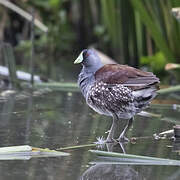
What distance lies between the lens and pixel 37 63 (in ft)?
32.9

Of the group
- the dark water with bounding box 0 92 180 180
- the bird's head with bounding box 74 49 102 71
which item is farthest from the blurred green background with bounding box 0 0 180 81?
the bird's head with bounding box 74 49 102 71

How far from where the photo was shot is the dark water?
3561 mm

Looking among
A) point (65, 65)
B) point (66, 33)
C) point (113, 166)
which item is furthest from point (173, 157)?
point (66, 33)

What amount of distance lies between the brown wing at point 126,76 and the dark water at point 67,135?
1.47 feet

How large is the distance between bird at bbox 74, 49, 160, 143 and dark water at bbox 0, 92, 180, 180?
256 mm

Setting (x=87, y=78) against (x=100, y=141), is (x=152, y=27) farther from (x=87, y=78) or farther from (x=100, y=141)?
(x=100, y=141)

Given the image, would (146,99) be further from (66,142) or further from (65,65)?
(65,65)

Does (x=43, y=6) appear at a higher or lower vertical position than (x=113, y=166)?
higher

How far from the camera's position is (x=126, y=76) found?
4.40 meters

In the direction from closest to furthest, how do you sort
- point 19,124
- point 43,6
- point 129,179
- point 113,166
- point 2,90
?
point 129,179
point 113,166
point 19,124
point 2,90
point 43,6

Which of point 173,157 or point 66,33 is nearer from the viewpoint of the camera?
point 173,157

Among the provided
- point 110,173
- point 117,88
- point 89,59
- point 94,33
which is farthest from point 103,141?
point 94,33

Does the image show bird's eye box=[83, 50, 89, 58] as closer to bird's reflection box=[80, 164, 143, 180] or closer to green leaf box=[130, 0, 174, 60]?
bird's reflection box=[80, 164, 143, 180]

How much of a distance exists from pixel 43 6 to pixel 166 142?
6.65 m
